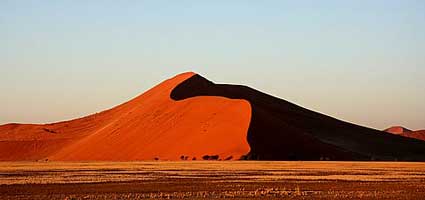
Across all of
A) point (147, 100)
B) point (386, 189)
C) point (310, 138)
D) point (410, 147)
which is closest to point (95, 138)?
point (147, 100)

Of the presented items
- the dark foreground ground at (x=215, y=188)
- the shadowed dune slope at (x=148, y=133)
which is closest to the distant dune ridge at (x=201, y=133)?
the shadowed dune slope at (x=148, y=133)

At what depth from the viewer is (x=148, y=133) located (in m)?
113

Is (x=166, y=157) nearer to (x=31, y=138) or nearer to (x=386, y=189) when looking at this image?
(x=31, y=138)

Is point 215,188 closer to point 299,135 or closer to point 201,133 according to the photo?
point 201,133

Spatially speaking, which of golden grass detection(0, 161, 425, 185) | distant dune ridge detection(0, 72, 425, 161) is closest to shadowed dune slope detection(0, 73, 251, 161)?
distant dune ridge detection(0, 72, 425, 161)

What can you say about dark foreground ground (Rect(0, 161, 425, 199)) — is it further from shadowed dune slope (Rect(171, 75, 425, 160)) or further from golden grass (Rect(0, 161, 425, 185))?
shadowed dune slope (Rect(171, 75, 425, 160))

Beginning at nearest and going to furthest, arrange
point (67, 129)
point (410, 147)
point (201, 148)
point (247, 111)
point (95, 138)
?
point (201, 148) → point (247, 111) → point (95, 138) → point (410, 147) → point (67, 129)

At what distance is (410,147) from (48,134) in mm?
58435

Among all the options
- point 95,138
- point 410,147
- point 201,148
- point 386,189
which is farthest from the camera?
point 410,147

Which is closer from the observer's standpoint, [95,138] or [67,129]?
[95,138]

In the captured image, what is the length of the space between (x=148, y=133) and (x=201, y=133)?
10.6 metres

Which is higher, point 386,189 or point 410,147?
point 386,189

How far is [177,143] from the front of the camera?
104938 mm

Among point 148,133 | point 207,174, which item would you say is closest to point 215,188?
point 207,174
